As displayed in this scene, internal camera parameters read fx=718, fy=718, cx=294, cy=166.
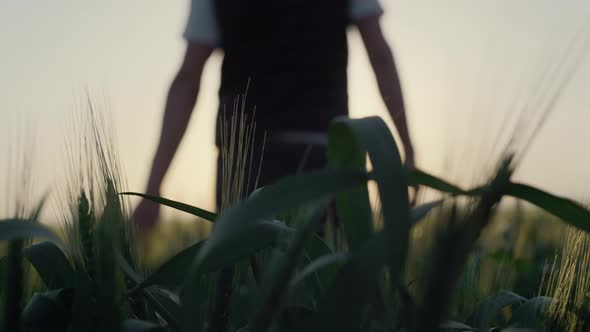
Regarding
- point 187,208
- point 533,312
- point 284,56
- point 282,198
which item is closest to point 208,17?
point 284,56

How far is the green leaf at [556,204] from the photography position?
461mm

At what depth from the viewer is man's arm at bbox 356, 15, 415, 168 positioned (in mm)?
1357

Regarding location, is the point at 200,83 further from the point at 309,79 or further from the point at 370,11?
the point at 370,11

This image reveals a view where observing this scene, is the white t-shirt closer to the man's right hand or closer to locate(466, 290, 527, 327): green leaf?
the man's right hand

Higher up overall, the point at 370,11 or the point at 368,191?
the point at 370,11

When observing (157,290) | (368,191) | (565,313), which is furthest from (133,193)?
(565,313)

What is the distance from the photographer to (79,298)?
1.56 ft

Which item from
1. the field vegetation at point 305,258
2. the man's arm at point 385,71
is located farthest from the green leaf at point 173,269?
the man's arm at point 385,71

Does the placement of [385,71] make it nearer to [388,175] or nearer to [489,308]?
[489,308]

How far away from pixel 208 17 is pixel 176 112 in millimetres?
281

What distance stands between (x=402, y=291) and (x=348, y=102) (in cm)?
136

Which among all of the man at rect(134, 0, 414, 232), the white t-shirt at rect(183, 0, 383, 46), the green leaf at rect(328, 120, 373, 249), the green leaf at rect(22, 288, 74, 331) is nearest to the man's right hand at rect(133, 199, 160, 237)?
the man at rect(134, 0, 414, 232)

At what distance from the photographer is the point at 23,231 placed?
17.5 inches

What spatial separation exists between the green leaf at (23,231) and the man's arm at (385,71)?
85 centimetres
